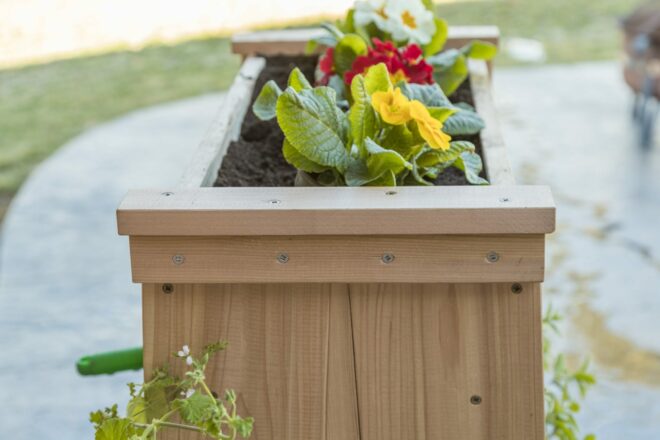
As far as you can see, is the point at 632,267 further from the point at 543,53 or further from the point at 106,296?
the point at 543,53

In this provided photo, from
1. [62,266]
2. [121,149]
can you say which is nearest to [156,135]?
[121,149]

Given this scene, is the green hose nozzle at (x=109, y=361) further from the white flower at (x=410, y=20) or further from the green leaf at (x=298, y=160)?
the white flower at (x=410, y=20)

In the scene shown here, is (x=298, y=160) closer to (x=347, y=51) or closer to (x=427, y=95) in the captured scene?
(x=427, y=95)

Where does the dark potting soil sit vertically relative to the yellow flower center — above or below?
below

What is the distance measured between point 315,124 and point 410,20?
0.79 m

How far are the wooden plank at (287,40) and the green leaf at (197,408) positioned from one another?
1.40 meters

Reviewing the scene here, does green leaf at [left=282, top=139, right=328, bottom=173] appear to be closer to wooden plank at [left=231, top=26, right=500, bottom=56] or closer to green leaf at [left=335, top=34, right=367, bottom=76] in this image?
green leaf at [left=335, top=34, right=367, bottom=76]

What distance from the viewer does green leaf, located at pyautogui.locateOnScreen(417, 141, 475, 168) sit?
134cm

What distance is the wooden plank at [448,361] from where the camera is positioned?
1.15 meters

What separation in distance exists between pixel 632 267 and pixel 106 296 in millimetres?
1572

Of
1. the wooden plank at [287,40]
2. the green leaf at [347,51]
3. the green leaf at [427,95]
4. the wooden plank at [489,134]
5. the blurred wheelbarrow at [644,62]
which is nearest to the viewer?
the wooden plank at [489,134]

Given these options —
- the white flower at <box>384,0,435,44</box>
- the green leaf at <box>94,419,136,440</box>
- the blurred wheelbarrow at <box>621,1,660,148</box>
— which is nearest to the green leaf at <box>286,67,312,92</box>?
the green leaf at <box>94,419,136,440</box>

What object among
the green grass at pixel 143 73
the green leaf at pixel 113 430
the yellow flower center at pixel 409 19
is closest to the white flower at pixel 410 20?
the yellow flower center at pixel 409 19

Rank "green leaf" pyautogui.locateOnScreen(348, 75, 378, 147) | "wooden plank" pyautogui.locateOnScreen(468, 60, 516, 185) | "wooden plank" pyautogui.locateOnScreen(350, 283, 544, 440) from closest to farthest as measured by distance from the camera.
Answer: "wooden plank" pyautogui.locateOnScreen(350, 283, 544, 440), "green leaf" pyautogui.locateOnScreen(348, 75, 378, 147), "wooden plank" pyautogui.locateOnScreen(468, 60, 516, 185)
